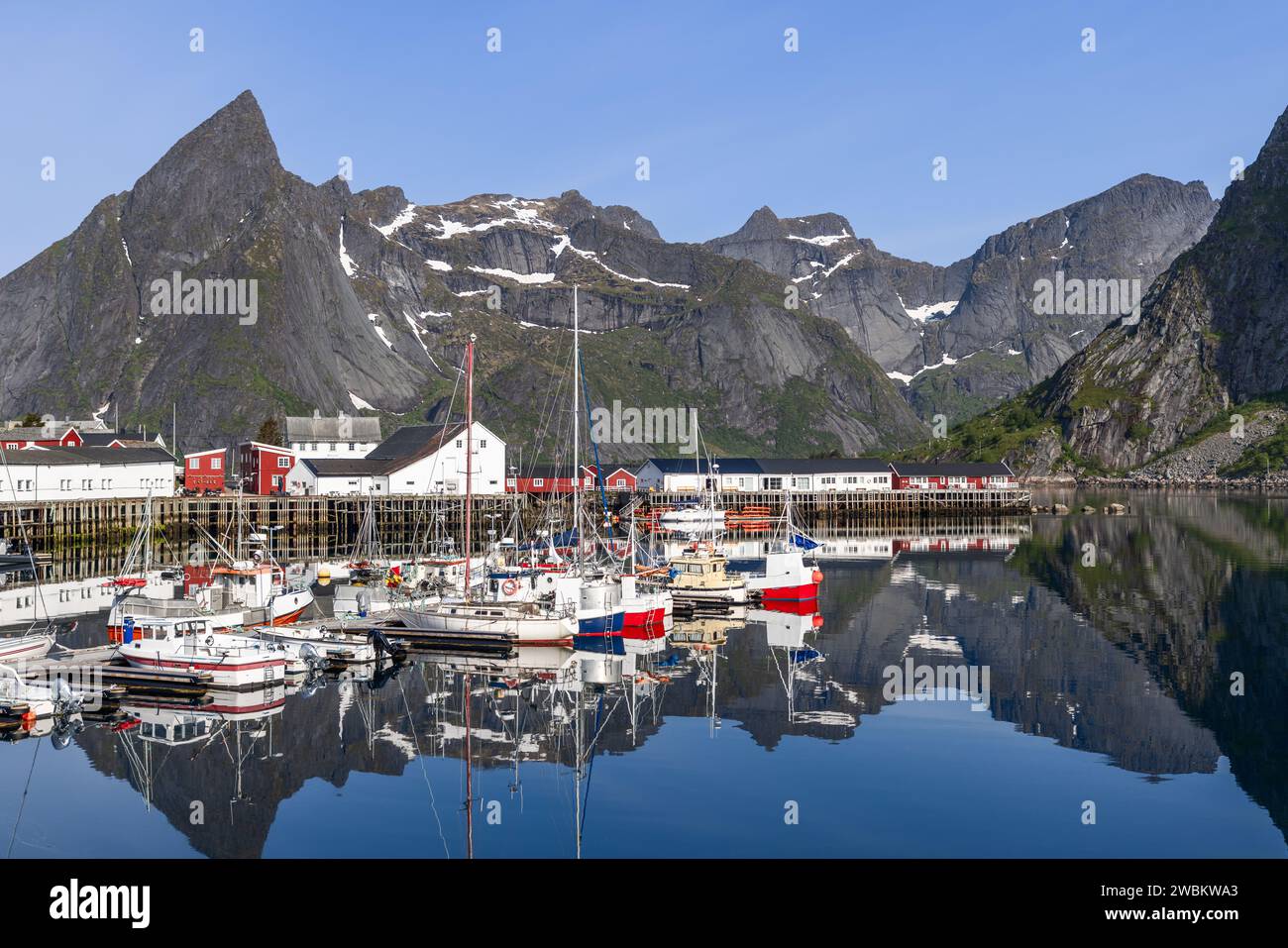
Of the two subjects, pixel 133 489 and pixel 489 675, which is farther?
pixel 133 489

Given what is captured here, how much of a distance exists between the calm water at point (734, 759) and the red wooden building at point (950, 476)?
10321cm

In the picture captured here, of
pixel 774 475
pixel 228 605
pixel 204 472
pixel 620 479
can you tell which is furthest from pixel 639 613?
pixel 774 475

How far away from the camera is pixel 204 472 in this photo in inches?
5182

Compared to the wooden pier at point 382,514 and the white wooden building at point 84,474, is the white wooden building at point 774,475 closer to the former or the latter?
the wooden pier at point 382,514

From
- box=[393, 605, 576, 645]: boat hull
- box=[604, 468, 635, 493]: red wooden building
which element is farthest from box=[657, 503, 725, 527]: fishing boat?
box=[393, 605, 576, 645]: boat hull

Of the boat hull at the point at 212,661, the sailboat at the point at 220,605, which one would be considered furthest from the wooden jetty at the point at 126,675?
the sailboat at the point at 220,605

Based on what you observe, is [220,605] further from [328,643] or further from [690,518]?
[690,518]

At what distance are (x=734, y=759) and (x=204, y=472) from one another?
110041 millimetres

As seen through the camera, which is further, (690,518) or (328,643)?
(690,518)

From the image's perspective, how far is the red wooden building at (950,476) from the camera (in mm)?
160250

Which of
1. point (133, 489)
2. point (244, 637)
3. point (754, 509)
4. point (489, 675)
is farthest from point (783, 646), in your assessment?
point (754, 509)
